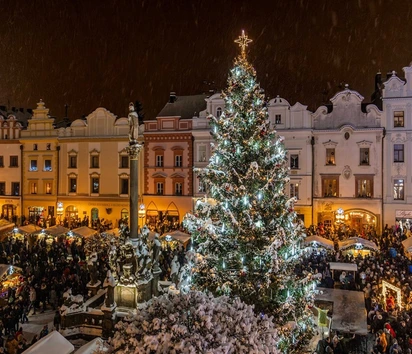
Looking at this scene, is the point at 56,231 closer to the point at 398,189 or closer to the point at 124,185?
the point at 124,185

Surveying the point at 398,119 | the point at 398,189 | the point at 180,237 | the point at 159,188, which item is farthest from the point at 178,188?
the point at 398,119

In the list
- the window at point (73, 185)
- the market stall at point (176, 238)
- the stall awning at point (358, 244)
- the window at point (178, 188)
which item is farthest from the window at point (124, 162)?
the stall awning at point (358, 244)

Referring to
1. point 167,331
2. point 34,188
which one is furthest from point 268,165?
point 34,188

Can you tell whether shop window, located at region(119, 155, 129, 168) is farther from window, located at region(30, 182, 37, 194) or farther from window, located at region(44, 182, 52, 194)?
window, located at region(30, 182, 37, 194)

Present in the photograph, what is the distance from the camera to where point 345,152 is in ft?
109

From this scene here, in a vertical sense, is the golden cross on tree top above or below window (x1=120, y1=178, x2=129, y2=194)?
above

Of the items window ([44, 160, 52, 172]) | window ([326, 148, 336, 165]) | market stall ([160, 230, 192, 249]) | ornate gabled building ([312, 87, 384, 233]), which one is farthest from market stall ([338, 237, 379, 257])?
window ([44, 160, 52, 172])

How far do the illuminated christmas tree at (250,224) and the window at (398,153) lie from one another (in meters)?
24.2

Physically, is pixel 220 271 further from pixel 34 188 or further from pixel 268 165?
pixel 34 188

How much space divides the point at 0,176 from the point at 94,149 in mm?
11365

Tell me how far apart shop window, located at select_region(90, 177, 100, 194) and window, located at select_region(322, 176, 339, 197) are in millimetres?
20909

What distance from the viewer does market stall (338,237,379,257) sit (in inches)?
939

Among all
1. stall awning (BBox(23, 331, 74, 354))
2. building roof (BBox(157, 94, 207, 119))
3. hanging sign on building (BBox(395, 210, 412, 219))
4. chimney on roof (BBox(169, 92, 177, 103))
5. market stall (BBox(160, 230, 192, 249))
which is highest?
chimney on roof (BBox(169, 92, 177, 103))

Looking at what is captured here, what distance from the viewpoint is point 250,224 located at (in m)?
10.9
